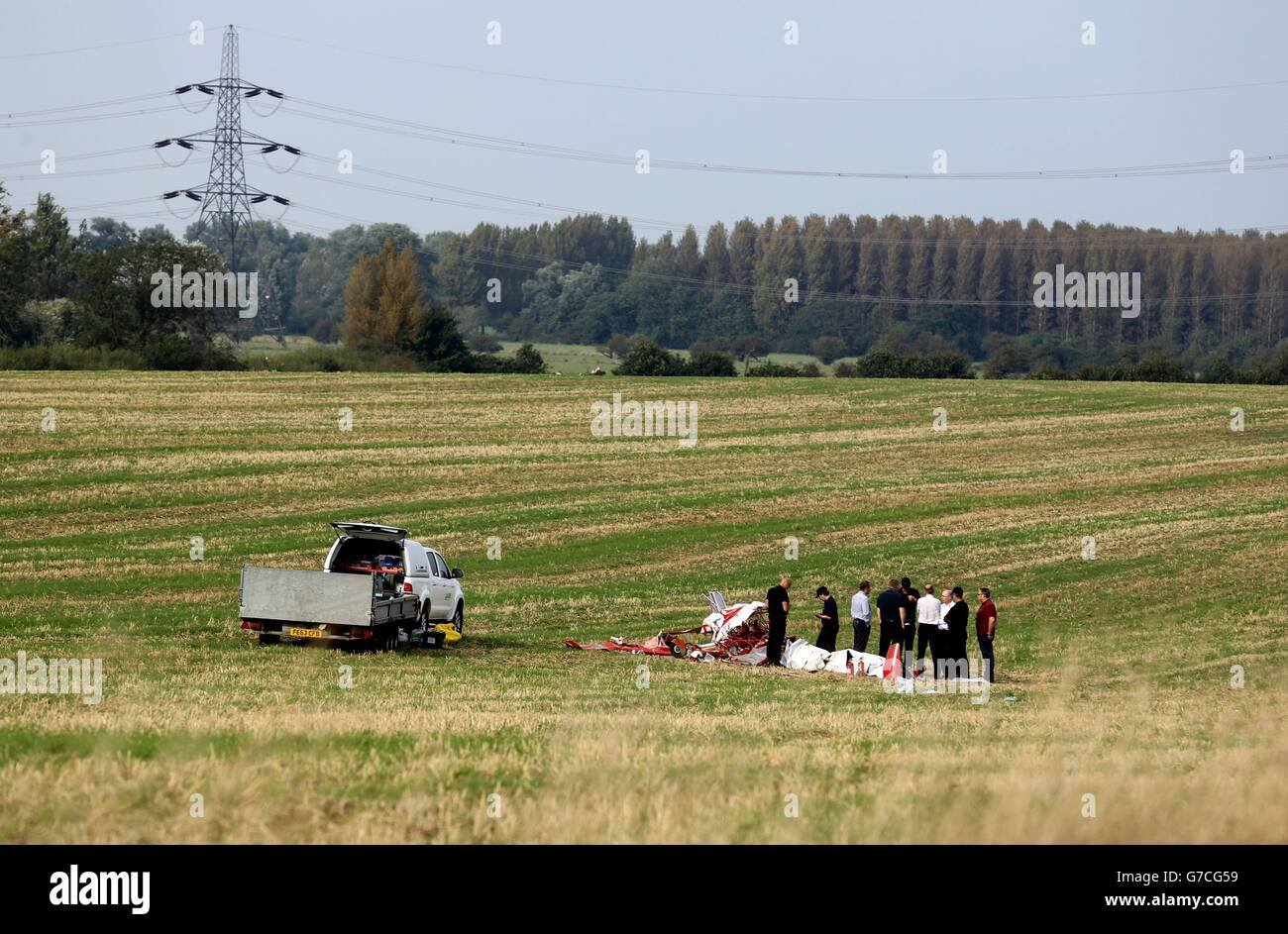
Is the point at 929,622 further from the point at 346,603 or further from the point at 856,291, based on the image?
the point at 856,291

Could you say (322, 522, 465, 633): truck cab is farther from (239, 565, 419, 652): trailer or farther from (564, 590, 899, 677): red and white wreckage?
(564, 590, 899, 677): red and white wreckage

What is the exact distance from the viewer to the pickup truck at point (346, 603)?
2158cm

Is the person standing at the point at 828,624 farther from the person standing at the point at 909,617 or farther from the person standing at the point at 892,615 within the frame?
the person standing at the point at 909,617

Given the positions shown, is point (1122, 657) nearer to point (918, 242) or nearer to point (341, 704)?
point (341, 704)

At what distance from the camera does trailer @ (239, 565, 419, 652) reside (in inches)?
848

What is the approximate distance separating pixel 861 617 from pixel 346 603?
8.78 meters

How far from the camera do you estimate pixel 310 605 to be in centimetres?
2178

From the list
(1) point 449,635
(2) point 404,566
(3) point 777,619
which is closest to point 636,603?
(1) point 449,635

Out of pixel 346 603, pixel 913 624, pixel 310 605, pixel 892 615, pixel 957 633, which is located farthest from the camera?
A: pixel 913 624

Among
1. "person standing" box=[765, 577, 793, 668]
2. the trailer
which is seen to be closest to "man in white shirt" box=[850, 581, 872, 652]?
"person standing" box=[765, 577, 793, 668]

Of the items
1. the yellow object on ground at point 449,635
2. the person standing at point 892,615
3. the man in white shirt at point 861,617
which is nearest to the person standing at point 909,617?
the person standing at point 892,615

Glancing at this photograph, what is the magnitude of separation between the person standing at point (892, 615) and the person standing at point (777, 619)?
5.05ft

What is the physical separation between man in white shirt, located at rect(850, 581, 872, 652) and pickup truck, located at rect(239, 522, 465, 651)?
6.92 meters

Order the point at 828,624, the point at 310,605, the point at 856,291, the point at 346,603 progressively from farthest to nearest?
the point at 856,291
the point at 828,624
the point at 310,605
the point at 346,603
